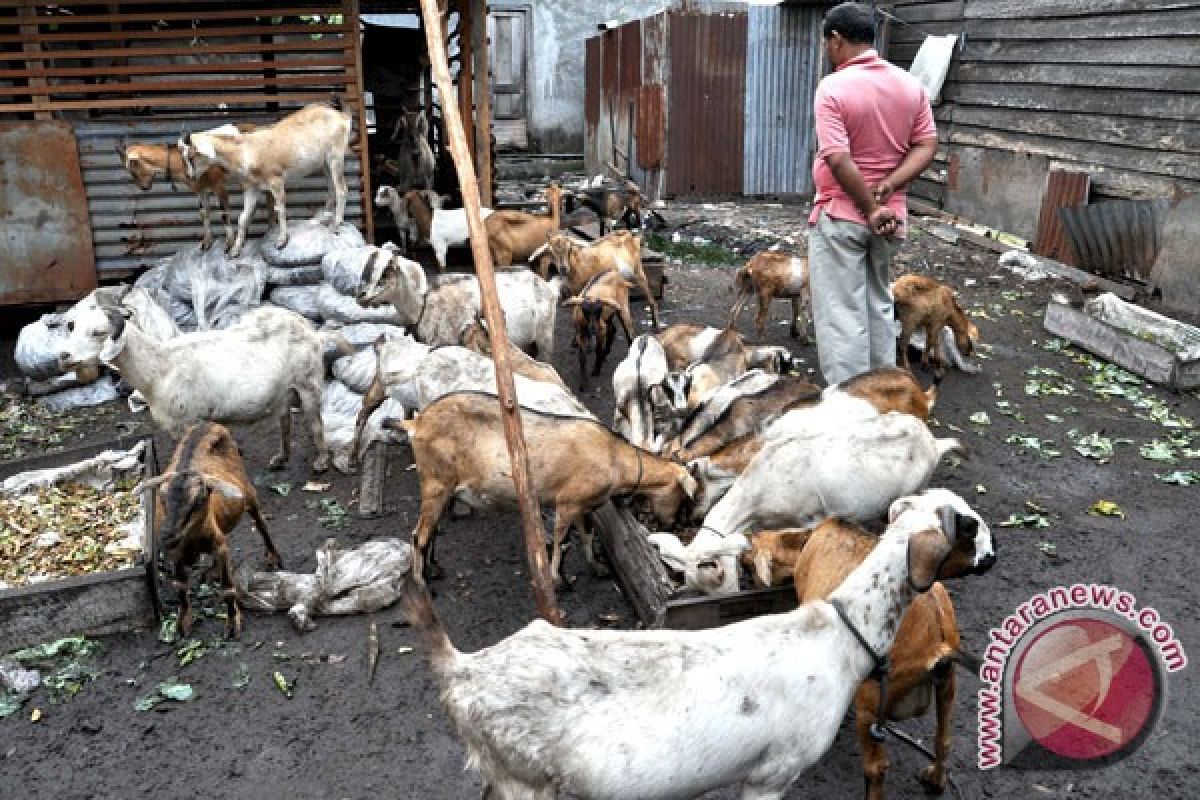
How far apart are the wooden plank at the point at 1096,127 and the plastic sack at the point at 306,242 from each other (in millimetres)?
8635

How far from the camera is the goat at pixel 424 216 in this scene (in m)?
10.4

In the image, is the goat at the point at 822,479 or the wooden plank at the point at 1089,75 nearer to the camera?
the goat at the point at 822,479

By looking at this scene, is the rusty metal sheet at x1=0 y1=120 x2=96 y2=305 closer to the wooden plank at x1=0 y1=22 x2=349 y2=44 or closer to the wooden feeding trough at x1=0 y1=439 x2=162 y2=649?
the wooden plank at x1=0 y1=22 x2=349 y2=44

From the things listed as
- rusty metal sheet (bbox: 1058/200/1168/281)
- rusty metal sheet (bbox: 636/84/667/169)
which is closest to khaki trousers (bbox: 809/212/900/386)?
rusty metal sheet (bbox: 1058/200/1168/281)

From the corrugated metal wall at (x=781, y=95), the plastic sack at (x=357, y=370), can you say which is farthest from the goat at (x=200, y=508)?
the corrugated metal wall at (x=781, y=95)

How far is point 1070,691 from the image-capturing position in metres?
3.64

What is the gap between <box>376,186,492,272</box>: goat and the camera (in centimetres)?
1040

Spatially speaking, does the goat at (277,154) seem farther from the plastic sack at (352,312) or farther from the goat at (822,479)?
the goat at (822,479)

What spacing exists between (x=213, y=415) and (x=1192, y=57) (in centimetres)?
1021

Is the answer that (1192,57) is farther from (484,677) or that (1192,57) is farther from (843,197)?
(484,677)

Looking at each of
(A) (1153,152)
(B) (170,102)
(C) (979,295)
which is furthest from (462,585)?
(A) (1153,152)

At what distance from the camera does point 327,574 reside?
4.97 metres

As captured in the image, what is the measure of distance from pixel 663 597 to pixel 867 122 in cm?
317

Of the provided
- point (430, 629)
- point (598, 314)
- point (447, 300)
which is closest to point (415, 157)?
point (447, 300)
